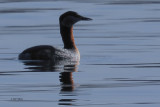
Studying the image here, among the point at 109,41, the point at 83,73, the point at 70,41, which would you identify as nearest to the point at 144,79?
the point at 83,73

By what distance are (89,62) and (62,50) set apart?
1.11 m

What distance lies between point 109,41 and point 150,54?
329 cm

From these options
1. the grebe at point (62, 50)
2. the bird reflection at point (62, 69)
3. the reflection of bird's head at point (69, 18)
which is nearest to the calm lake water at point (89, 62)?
the bird reflection at point (62, 69)

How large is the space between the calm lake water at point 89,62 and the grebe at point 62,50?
0.77 ft

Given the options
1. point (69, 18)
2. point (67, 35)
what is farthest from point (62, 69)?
point (67, 35)

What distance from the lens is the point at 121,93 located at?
13.2 metres

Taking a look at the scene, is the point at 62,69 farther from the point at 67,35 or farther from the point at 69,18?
the point at 67,35

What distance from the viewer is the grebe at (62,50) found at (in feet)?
59.5

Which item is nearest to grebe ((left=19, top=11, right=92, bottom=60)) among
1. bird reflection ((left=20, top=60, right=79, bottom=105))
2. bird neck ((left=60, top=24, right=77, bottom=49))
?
bird neck ((left=60, top=24, right=77, bottom=49))

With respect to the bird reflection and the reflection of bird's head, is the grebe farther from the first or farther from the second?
the bird reflection

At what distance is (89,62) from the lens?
17.9 metres

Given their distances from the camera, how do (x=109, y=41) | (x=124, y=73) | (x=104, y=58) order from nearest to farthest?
(x=124, y=73) < (x=104, y=58) < (x=109, y=41)

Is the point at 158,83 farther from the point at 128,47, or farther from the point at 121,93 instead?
the point at 128,47

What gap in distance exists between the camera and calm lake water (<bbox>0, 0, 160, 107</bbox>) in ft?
42.2
